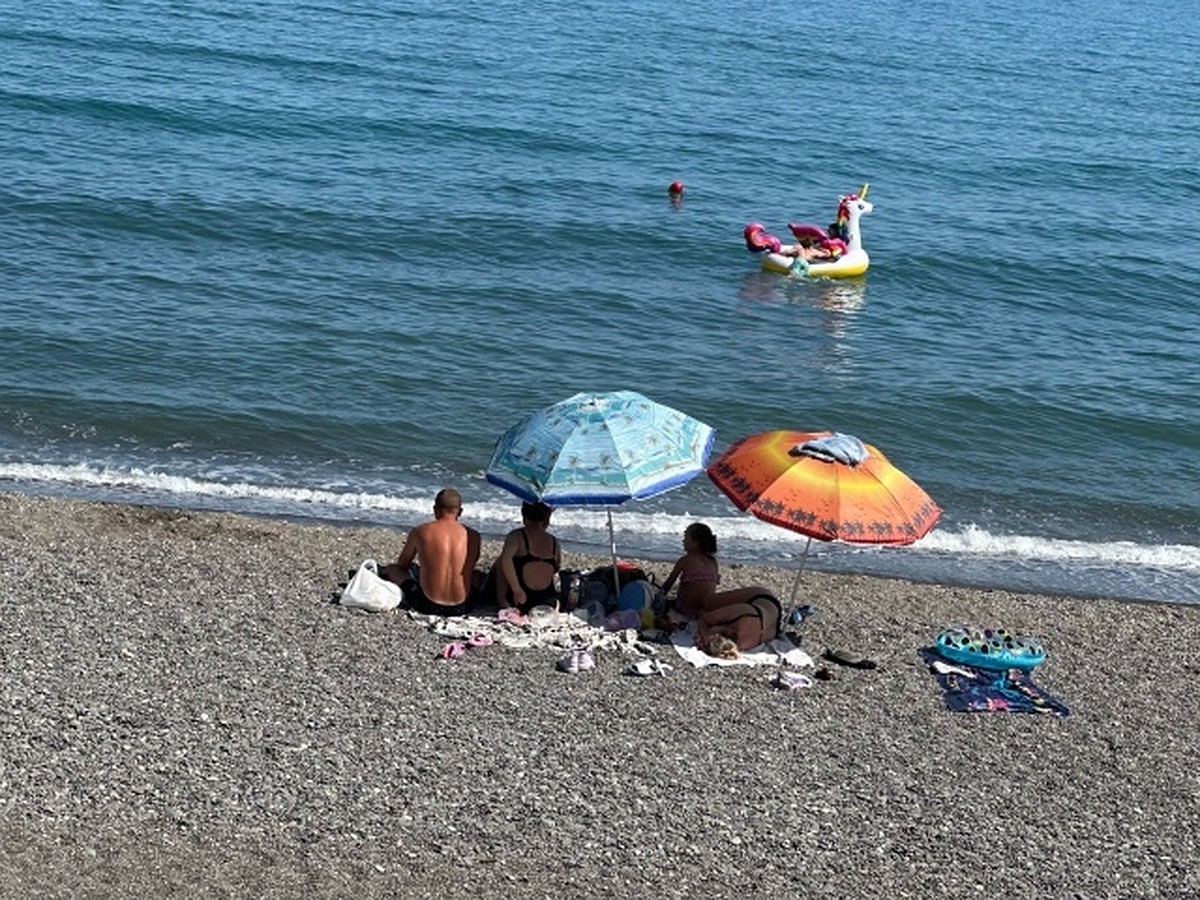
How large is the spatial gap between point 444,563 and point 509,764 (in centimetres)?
280

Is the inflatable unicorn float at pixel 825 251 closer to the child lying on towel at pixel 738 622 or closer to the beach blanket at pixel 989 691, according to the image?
the beach blanket at pixel 989 691

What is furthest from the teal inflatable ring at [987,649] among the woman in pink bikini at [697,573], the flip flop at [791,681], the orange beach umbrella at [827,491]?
the woman in pink bikini at [697,573]

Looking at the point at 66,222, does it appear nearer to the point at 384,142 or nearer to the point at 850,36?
the point at 384,142

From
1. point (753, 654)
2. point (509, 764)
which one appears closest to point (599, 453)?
point (753, 654)

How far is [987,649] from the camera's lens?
43.1 feet

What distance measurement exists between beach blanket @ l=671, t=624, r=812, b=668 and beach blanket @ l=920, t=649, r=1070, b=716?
997 mm

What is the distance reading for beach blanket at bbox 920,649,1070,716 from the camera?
40.9 ft

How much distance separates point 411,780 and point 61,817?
1.97m

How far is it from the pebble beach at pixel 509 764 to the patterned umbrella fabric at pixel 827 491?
1165mm

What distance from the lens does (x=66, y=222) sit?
2678cm

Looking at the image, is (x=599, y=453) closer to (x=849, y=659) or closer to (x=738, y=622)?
(x=738, y=622)

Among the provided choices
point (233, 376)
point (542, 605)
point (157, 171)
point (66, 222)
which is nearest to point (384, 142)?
point (157, 171)

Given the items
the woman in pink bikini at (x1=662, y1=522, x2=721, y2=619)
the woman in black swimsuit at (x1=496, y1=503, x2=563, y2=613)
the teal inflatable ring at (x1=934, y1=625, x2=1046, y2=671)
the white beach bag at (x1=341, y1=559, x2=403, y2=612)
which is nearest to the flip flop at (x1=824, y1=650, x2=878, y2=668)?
the teal inflatable ring at (x1=934, y1=625, x2=1046, y2=671)

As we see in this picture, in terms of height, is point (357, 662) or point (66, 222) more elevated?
point (357, 662)
